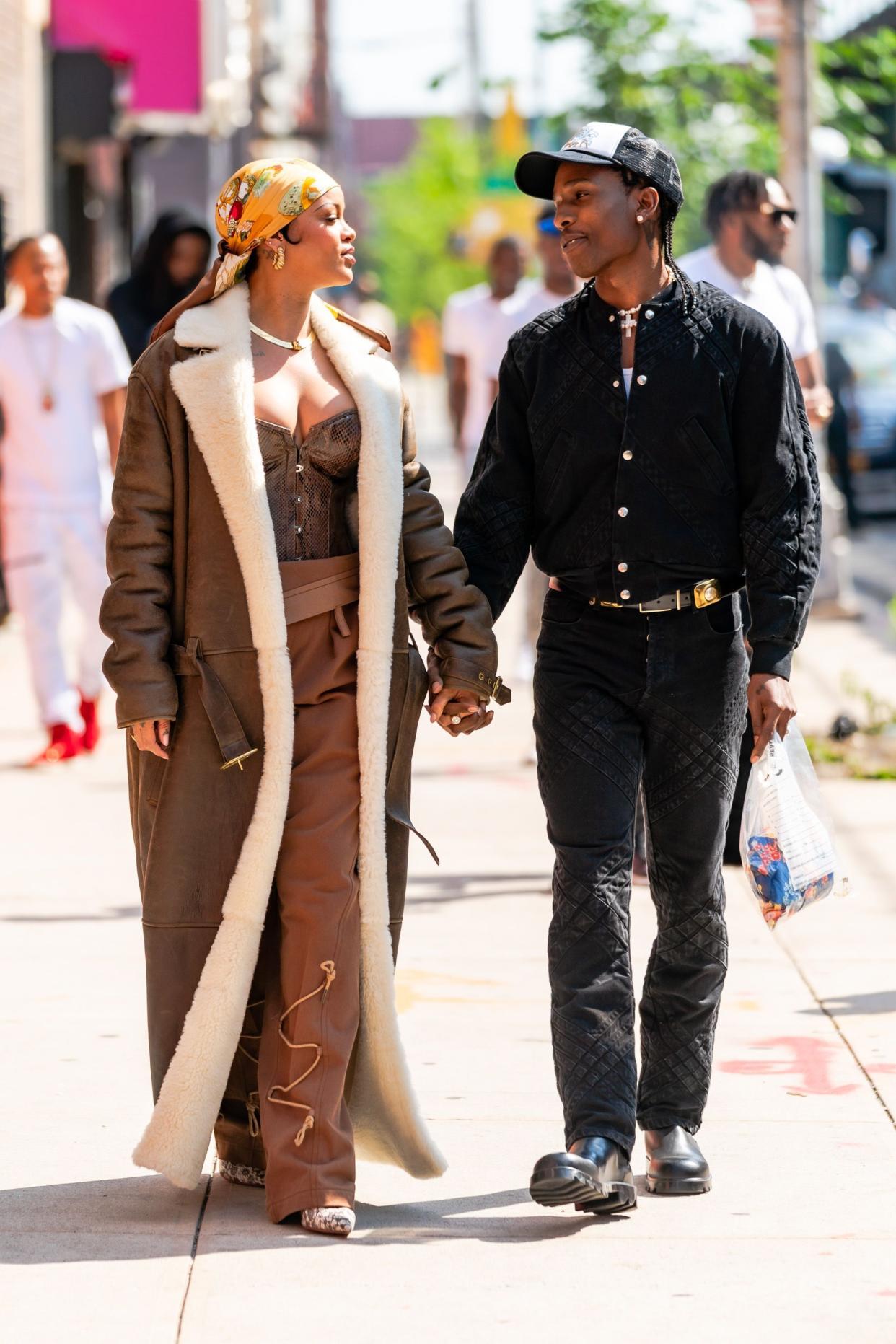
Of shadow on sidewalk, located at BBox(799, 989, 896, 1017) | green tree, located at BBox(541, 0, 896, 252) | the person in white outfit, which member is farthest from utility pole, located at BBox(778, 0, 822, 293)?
shadow on sidewalk, located at BBox(799, 989, 896, 1017)

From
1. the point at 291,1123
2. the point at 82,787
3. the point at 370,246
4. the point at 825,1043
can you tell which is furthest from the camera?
the point at 370,246

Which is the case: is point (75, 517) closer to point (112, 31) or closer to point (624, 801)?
point (624, 801)

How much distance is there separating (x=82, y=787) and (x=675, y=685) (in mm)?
4769

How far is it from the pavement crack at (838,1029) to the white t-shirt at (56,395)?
4018mm

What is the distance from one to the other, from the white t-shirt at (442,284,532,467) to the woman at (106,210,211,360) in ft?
4.80

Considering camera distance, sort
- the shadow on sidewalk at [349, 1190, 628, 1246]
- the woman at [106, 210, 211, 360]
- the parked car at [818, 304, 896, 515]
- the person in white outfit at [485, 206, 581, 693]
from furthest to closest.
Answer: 1. the parked car at [818, 304, 896, 515]
2. the woman at [106, 210, 211, 360]
3. the person in white outfit at [485, 206, 581, 693]
4. the shadow on sidewalk at [349, 1190, 628, 1246]

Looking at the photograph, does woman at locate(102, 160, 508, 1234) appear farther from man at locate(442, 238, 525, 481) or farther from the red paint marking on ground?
man at locate(442, 238, 525, 481)

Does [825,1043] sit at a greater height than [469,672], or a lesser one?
lesser

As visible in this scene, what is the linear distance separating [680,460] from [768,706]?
49cm

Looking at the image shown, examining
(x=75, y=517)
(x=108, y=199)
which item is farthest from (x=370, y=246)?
(x=75, y=517)

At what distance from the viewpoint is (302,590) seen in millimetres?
4258

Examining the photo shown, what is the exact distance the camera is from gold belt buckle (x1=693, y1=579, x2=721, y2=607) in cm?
433

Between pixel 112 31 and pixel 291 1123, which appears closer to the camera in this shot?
pixel 291 1123

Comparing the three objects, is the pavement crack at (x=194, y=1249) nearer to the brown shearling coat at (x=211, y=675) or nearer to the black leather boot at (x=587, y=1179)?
the brown shearling coat at (x=211, y=675)
